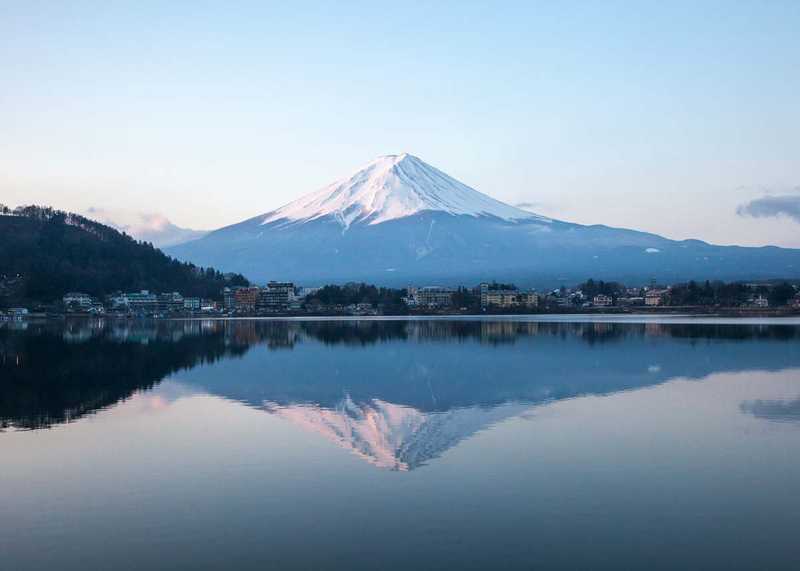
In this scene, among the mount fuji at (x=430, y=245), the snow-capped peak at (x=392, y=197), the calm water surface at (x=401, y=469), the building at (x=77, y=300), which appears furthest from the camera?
the snow-capped peak at (x=392, y=197)

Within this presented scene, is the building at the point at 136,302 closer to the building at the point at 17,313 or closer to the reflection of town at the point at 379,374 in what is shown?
the building at the point at 17,313

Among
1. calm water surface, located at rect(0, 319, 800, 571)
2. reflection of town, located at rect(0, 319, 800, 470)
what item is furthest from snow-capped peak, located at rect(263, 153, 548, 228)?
calm water surface, located at rect(0, 319, 800, 571)

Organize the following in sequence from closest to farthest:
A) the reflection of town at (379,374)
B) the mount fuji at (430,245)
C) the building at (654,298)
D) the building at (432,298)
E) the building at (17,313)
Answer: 1. the reflection of town at (379,374)
2. the building at (17,313)
3. the building at (654,298)
4. the building at (432,298)
5. the mount fuji at (430,245)

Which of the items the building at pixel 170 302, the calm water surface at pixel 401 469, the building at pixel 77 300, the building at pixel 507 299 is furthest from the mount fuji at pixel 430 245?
the calm water surface at pixel 401 469

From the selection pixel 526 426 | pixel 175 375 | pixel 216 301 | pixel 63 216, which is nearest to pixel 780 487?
pixel 526 426

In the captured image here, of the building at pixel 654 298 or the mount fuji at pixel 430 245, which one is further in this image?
the mount fuji at pixel 430 245

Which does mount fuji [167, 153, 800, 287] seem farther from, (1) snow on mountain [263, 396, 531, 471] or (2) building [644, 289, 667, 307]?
(1) snow on mountain [263, 396, 531, 471]

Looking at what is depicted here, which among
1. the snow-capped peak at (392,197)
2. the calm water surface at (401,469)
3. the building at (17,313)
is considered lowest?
the calm water surface at (401,469)
